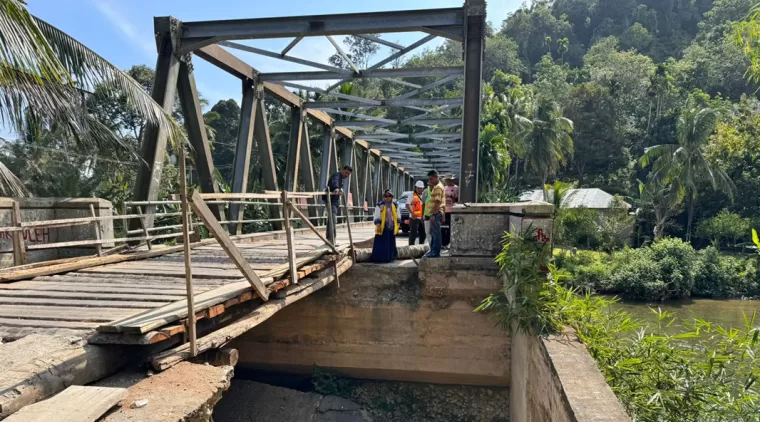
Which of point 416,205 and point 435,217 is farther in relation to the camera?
point 416,205

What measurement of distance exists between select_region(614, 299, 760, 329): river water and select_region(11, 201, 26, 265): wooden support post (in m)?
21.5

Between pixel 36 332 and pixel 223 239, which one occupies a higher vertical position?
pixel 223 239

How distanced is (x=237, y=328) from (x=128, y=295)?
1162 mm

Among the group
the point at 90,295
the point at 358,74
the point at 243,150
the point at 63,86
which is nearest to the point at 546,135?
the point at 358,74

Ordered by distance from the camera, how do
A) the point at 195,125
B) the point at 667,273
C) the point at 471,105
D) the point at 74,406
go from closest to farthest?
the point at 74,406 → the point at 471,105 → the point at 195,125 → the point at 667,273

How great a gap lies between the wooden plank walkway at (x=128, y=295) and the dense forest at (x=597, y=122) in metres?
2.24

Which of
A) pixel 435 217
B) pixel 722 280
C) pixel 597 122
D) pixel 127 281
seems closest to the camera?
pixel 127 281

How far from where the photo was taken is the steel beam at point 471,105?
341 inches

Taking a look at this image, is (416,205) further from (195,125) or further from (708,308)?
(708,308)

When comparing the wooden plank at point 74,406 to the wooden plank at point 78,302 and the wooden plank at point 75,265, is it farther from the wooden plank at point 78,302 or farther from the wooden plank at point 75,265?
the wooden plank at point 75,265

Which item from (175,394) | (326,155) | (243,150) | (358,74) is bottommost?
(175,394)

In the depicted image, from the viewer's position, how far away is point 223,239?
13.4 ft

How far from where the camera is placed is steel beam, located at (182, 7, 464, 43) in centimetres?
871

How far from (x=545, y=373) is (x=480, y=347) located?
385cm
